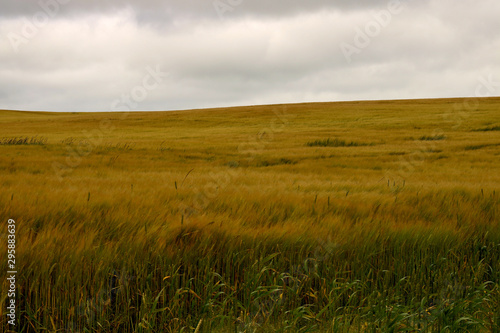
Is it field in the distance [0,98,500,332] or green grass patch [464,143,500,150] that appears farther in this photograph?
green grass patch [464,143,500,150]

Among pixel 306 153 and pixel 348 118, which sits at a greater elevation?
pixel 348 118

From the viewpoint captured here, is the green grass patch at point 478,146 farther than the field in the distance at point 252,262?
Yes

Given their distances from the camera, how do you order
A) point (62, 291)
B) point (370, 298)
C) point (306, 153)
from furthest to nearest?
point (306, 153) < point (370, 298) < point (62, 291)

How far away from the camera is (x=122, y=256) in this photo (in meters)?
2.65

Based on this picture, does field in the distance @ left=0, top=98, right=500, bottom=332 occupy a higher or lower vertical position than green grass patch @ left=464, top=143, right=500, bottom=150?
lower

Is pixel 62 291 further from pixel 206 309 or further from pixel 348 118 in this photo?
pixel 348 118

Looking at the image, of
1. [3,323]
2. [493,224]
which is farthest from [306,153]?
[3,323]

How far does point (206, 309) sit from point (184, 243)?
61 cm

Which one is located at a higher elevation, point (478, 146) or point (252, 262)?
point (478, 146)

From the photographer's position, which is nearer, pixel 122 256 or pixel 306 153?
pixel 122 256

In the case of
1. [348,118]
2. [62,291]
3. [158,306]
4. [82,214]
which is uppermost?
[348,118]

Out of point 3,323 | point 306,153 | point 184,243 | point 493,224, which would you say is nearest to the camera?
point 3,323

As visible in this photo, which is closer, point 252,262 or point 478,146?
point 252,262

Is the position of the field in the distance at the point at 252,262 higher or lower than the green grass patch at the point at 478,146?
lower
